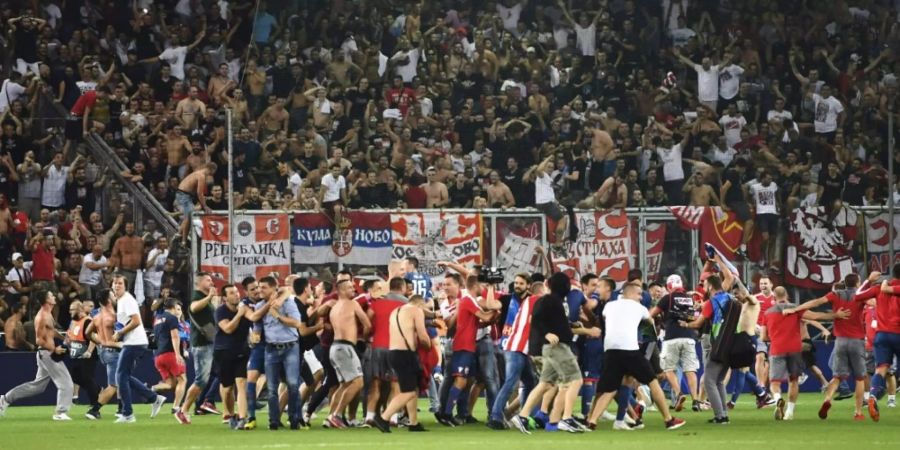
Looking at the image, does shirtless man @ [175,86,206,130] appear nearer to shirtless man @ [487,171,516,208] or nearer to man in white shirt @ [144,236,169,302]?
man in white shirt @ [144,236,169,302]

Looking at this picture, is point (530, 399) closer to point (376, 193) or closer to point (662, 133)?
point (376, 193)

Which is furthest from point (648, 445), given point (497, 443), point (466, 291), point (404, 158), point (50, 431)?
point (404, 158)

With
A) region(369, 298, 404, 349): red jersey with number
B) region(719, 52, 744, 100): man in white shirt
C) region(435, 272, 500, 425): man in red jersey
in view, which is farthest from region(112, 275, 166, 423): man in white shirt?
region(719, 52, 744, 100): man in white shirt

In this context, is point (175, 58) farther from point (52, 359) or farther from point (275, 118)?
point (52, 359)

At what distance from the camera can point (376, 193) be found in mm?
29234

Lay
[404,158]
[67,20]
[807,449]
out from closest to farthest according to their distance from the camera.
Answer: [807,449], [404,158], [67,20]

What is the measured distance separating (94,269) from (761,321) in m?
11.3

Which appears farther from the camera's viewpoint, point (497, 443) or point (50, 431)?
point (50, 431)

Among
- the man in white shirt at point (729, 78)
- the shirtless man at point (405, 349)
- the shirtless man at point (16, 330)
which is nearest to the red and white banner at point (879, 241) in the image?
the man in white shirt at point (729, 78)

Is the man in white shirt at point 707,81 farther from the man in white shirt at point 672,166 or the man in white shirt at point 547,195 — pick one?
the man in white shirt at point 547,195

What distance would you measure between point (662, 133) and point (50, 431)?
15.0 metres

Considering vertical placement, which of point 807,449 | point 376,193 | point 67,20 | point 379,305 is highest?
point 67,20

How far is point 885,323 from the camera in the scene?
22297mm

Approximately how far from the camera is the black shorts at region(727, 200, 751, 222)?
→ 2914 cm
